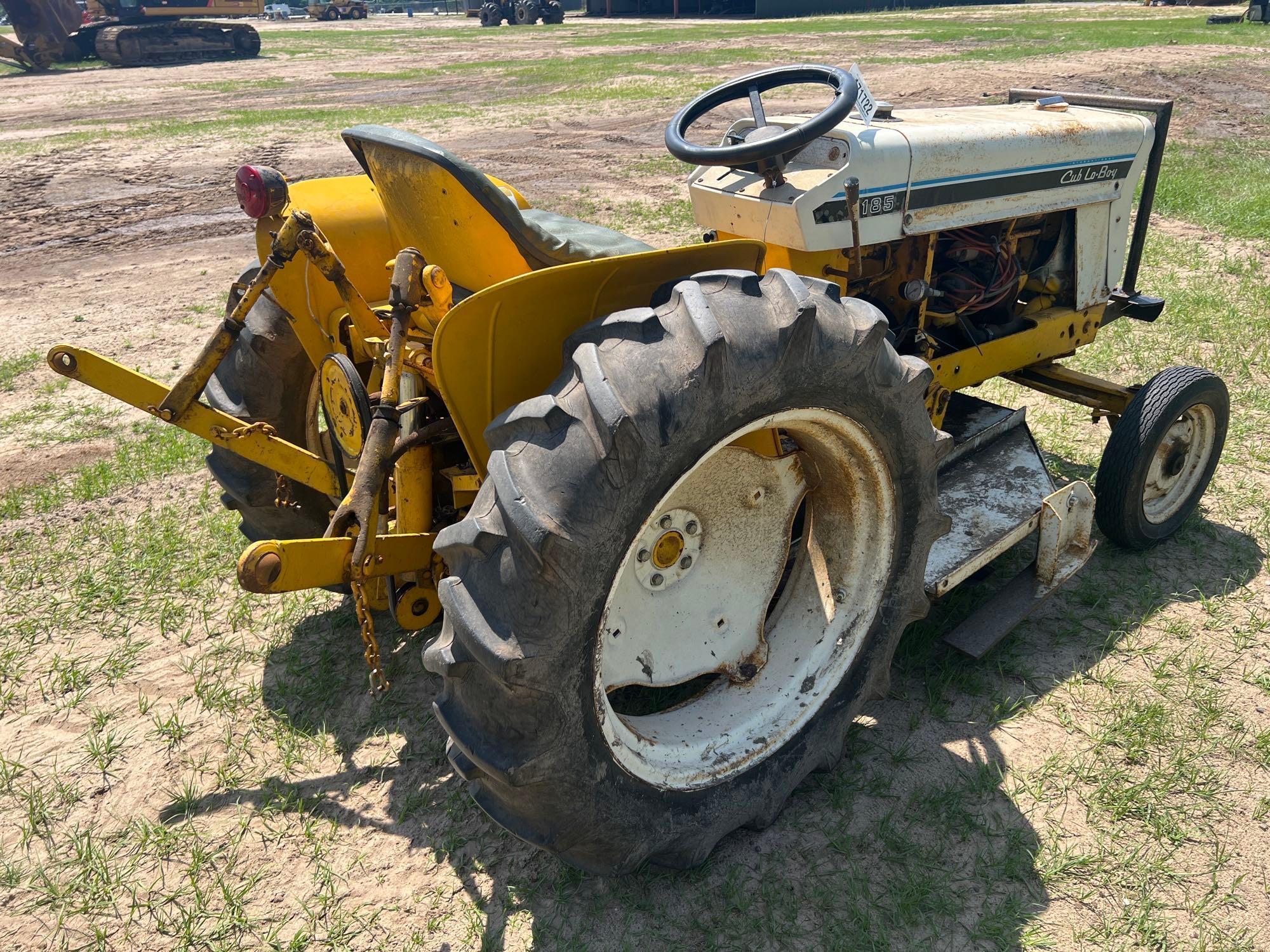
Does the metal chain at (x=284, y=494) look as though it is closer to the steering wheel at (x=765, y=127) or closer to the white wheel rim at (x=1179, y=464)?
the steering wheel at (x=765, y=127)

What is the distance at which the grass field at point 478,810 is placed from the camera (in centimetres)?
212

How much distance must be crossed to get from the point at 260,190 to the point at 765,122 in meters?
1.61

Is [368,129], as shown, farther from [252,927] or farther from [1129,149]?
[1129,149]

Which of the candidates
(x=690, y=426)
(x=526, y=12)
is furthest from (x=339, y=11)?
(x=690, y=426)

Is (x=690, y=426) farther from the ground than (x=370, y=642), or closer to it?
farther from the ground

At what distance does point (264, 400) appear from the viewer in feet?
9.87

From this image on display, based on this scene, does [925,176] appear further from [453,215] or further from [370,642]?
[370,642]

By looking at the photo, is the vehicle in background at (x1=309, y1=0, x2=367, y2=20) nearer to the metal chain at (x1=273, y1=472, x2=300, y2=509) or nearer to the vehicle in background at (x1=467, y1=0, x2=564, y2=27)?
the vehicle in background at (x1=467, y1=0, x2=564, y2=27)

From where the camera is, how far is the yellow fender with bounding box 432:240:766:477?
6.29 ft

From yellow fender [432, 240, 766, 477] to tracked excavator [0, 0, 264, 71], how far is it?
2878cm

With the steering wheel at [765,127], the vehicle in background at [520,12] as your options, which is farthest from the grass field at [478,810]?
the vehicle in background at [520,12]

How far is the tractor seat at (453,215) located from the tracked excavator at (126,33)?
28176 mm

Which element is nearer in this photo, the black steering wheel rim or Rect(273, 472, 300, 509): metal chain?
the black steering wheel rim

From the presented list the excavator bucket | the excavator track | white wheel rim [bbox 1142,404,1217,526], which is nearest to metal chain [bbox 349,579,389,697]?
white wheel rim [bbox 1142,404,1217,526]
